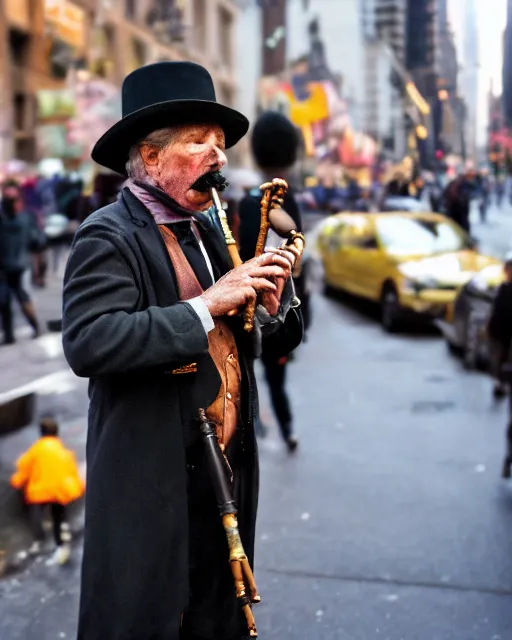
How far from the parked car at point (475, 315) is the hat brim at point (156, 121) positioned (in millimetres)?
7531

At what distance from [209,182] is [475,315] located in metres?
7.87

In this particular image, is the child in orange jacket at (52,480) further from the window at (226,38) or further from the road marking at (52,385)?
the window at (226,38)

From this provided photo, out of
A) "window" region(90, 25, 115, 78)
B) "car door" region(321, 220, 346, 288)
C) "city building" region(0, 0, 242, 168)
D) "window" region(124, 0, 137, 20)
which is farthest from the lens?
"window" region(124, 0, 137, 20)

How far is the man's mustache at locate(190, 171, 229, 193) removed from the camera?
249cm

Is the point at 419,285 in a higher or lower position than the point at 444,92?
lower

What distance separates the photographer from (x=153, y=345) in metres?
2.30

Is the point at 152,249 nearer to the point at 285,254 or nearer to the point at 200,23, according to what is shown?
the point at 285,254

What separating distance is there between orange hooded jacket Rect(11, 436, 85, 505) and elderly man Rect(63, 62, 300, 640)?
223 centimetres

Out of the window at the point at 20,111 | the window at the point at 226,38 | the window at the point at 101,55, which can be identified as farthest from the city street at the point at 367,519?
the window at the point at 226,38

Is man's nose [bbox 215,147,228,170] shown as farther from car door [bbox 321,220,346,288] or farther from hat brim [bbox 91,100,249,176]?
car door [bbox 321,220,346,288]

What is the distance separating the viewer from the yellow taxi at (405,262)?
12.3m

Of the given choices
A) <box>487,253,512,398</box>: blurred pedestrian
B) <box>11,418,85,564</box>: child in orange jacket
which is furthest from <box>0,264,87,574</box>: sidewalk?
<box>487,253,512,398</box>: blurred pedestrian

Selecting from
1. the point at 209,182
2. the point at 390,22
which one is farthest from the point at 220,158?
the point at 390,22

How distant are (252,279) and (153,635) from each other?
3.09 feet
